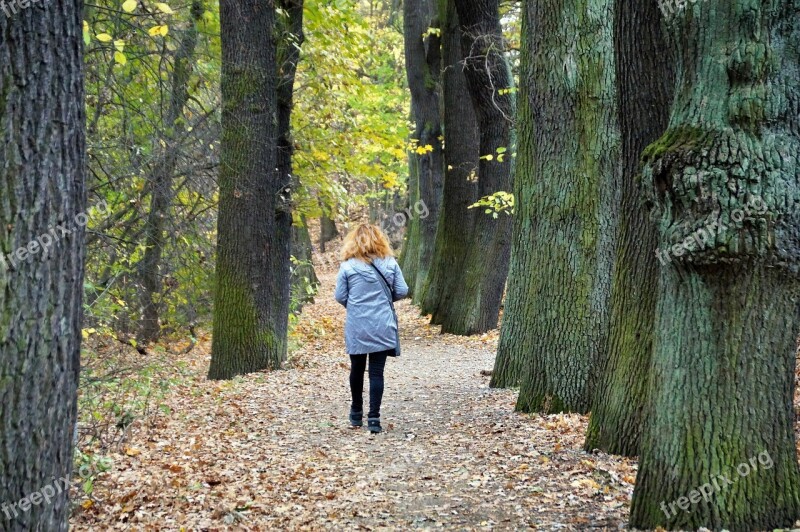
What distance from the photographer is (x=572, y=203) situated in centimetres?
793

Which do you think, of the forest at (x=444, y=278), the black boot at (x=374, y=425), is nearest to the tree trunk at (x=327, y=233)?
the forest at (x=444, y=278)

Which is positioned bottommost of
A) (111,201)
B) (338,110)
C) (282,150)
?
(111,201)

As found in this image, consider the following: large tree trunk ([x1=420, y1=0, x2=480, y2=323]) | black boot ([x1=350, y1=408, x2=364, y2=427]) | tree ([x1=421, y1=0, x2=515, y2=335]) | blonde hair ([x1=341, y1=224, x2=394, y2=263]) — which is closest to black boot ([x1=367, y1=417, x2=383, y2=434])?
black boot ([x1=350, y1=408, x2=364, y2=427])

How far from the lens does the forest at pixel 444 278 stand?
10.8 ft

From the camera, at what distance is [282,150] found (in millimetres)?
12586

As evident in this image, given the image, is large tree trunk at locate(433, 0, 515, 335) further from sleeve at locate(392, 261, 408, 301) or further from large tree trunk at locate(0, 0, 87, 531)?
large tree trunk at locate(0, 0, 87, 531)

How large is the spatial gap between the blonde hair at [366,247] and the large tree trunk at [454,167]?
8041 millimetres

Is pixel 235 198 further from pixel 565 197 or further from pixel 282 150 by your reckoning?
pixel 565 197

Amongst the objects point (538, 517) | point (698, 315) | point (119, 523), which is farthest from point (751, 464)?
point (119, 523)

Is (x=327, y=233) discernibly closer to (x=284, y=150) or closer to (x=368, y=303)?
(x=284, y=150)

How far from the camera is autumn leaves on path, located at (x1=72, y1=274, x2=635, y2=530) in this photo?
523 centimetres

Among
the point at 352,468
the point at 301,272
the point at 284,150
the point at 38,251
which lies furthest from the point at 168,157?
the point at 301,272

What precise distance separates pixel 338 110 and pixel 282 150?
2379 millimetres

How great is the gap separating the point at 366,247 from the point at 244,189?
3903 mm
